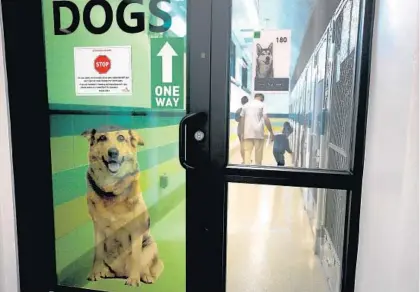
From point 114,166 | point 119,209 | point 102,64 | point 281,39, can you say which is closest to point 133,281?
point 119,209

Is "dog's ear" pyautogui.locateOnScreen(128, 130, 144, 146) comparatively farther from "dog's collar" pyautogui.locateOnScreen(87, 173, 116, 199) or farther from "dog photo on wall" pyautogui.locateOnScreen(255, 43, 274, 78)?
"dog photo on wall" pyautogui.locateOnScreen(255, 43, 274, 78)

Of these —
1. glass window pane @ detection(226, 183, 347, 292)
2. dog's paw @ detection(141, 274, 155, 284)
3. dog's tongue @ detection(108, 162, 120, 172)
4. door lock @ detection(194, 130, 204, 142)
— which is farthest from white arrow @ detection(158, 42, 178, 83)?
dog's paw @ detection(141, 274, 155, 284)

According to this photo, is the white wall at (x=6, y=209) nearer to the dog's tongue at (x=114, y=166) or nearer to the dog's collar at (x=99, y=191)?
the dog's collar at (x=99, y=191)

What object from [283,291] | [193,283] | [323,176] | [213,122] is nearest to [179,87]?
[213,122]

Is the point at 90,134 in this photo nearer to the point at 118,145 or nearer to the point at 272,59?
the point at 118,145

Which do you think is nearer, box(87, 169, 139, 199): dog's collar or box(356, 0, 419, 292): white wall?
box(356, 0, 419, 292): white wall

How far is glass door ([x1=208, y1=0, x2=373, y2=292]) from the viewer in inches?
54.6

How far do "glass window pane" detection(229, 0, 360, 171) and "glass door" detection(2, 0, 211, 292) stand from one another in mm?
178

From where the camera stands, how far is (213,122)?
149cm

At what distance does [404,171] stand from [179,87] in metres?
0.95

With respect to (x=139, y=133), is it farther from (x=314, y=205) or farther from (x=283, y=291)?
(x=283, y=291)

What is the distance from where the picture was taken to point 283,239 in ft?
5.09

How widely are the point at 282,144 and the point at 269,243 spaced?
0.47m

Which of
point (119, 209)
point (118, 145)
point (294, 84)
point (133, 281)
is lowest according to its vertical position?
point (133, 281)
